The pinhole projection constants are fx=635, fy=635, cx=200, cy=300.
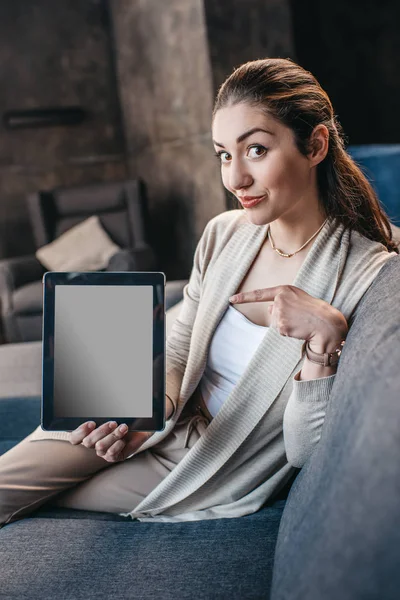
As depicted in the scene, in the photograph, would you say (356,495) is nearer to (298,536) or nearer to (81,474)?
(298,536)

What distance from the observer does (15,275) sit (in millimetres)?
4418

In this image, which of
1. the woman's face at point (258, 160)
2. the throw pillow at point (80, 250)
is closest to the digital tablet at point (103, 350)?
the woman's face at point (258, 160)

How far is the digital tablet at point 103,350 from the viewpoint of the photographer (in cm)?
115

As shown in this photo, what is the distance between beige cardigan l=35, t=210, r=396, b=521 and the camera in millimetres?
1256

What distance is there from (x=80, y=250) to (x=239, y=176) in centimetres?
359

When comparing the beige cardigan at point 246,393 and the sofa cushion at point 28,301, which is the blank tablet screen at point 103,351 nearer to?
the beige cardigan at point 246,393

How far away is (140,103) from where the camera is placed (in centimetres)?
558

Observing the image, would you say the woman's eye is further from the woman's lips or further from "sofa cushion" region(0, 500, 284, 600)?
"sofa cushion" region(0, 500, 284, 600)

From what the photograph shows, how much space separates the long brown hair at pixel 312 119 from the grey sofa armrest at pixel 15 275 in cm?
323

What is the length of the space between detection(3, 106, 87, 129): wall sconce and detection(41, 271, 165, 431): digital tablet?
4.93m

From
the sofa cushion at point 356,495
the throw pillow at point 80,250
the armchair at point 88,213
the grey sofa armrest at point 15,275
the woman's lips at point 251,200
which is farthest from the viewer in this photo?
the armchair at point 88,213

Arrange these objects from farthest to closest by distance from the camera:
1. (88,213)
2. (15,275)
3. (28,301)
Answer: (88,213)
(15,275)
(28,301)

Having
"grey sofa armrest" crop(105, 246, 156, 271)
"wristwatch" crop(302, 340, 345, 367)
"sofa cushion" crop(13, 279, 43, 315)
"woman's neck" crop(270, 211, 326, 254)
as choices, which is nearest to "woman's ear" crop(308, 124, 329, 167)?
"woman's neck" crop(270, 211, 326, 254)

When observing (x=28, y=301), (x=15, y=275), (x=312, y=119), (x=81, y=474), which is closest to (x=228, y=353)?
(x=81, y=474)
